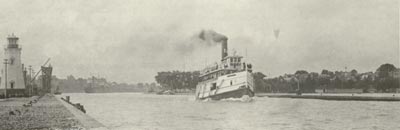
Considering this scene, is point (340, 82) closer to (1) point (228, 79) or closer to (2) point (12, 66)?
(1) point (228, 79)

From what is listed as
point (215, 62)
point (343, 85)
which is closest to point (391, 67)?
point (343, 85)

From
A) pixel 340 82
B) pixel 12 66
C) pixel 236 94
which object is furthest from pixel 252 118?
pixel 340 82

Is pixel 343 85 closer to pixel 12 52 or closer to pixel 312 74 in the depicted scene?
A: pixel 312 74

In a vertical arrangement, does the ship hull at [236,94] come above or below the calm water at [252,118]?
above

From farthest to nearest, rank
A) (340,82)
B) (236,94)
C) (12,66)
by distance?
(340,82) → (236,94) → (12,66)

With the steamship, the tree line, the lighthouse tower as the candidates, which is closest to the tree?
the tree line

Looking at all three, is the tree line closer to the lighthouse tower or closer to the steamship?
the steamship

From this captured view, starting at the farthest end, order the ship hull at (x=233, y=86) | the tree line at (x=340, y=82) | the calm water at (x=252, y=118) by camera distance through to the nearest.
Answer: the tree line at (x=340, y=82)
the ship hull at (x=233, y=86)
the calm water at (x=252, y=118)

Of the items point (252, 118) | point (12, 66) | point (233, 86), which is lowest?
point (252, 118)

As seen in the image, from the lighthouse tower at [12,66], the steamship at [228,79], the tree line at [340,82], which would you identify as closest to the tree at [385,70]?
the tree line at [340,82]

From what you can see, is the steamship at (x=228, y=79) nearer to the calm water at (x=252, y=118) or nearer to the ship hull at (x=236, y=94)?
the ship hull at (x=236, y=94)
